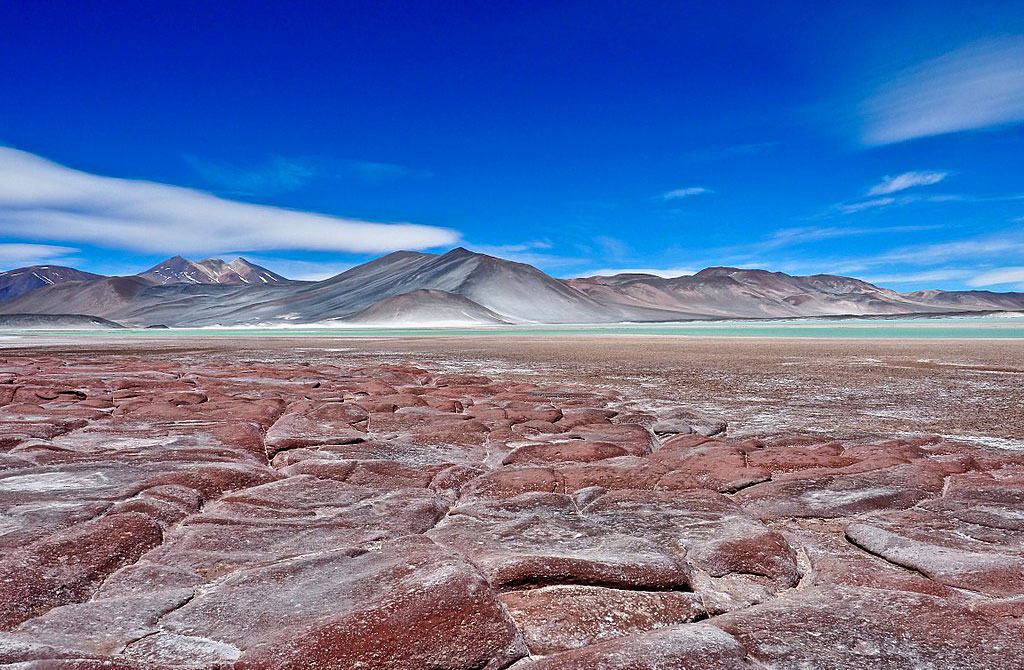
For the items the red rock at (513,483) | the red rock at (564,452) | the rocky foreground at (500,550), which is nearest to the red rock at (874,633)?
the rocky foreground at (500,550)

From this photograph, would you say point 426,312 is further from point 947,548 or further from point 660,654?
point 660,654

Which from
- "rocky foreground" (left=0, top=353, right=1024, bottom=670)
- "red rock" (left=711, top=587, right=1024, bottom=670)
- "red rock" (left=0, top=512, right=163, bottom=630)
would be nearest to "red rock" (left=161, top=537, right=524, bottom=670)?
"rocky foreground" (left=0, top=353, right=1024, bottom=670)

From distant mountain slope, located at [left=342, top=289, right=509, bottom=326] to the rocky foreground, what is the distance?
139 metres

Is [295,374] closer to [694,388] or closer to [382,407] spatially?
[382,407]

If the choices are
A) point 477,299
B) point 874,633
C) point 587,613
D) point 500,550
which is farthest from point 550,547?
point 477,299

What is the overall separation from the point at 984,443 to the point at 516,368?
32.4ft

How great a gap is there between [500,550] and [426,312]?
493 feet

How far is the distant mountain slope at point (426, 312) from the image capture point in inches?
5797

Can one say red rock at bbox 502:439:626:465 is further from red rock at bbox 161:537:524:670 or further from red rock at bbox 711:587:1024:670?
red rock at bbox 711:587:1024:670

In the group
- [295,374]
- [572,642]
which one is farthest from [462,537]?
[295,374]

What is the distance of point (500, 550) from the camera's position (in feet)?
9.97

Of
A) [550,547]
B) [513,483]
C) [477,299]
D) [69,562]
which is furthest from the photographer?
[477,299]

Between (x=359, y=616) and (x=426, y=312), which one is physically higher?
(x=426, y=312)

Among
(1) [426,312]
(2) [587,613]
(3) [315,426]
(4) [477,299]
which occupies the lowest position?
(2) [587,613]
